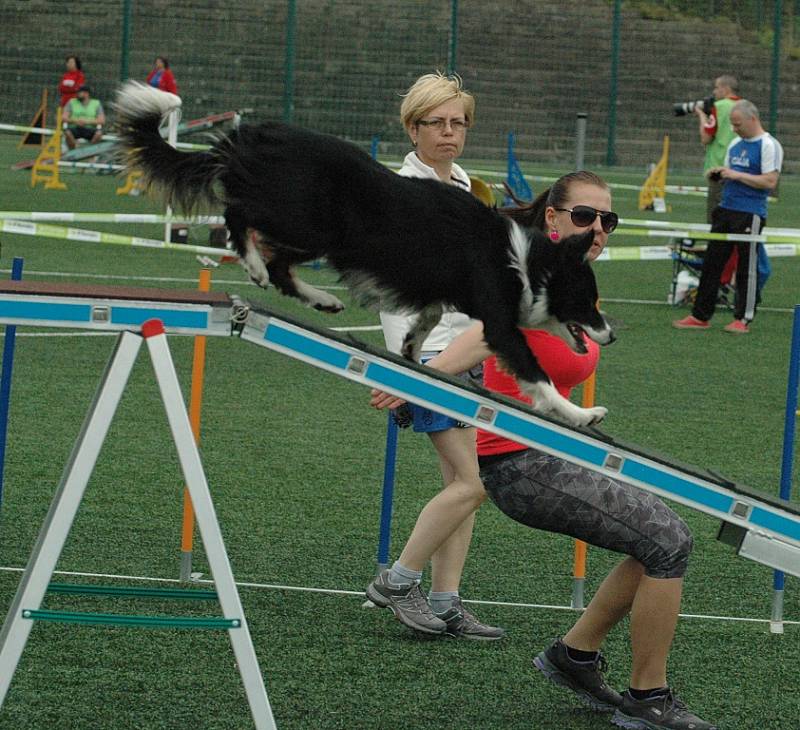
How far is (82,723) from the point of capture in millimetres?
3670

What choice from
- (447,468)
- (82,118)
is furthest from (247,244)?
(82,118)

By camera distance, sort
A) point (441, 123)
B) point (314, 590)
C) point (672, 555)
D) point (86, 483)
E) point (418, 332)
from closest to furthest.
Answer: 1. point (86, 483)
2. point (672, 555)
3. point (418, 332)
4. point (441, 123)
5. point (314, 590)

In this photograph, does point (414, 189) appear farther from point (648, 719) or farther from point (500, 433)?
point (648, 719)

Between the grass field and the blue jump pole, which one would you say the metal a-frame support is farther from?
the blue jump pole

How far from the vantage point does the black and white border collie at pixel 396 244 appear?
136 inches

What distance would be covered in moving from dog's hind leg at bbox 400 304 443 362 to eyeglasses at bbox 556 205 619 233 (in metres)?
0.50

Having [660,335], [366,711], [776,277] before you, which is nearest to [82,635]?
[366,711]

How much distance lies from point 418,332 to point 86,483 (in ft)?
3.55

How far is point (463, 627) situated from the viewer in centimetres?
452

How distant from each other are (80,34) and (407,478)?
24.2m

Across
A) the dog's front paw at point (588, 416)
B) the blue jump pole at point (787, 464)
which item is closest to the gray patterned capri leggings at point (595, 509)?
the dog's front paw at point (588, 416)

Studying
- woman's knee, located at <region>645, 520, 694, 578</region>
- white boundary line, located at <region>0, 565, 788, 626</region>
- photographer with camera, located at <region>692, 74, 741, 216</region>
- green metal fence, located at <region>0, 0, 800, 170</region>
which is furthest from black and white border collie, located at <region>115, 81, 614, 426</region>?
green metal fence, located at <region>0, 0, 800, 170</region>

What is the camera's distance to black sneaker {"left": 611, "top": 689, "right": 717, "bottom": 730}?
3.76m

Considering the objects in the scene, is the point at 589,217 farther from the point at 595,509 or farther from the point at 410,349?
the point at 595,509
